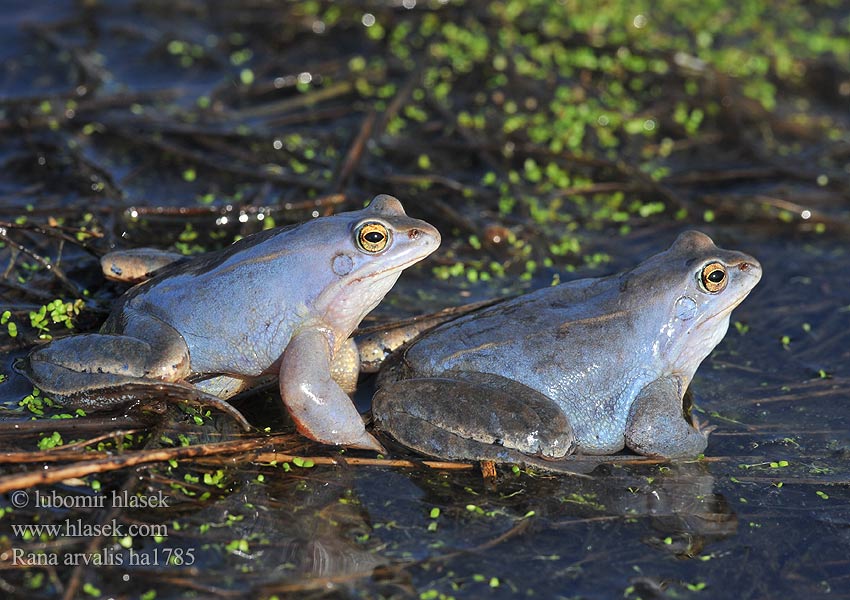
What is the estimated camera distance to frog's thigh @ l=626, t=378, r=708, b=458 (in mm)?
5449

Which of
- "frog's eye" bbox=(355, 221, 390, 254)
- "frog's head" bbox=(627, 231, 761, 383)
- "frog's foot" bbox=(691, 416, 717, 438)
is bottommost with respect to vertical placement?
"frog's foot" bbox=(691, 416, 717, 438)

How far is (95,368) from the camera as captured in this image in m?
5.09

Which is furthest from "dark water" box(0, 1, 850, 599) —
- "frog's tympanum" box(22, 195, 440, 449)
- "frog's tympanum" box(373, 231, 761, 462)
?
"frog's tympanum" box(22, 195, 440, 449)

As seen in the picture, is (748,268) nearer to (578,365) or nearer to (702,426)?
(702,426)

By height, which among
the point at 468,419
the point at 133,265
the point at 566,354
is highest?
the point at 133,265

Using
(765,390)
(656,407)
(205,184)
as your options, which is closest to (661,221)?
(765,390)

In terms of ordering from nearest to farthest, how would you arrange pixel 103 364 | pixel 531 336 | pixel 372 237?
pixel 103 364 < pixel 372 237 < pixel 531 336

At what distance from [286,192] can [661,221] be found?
10.2 ft

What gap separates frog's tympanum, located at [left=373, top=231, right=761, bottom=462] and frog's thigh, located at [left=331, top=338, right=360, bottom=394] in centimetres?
20

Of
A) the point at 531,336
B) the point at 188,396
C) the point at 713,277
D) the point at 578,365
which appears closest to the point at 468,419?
the point at 531,336

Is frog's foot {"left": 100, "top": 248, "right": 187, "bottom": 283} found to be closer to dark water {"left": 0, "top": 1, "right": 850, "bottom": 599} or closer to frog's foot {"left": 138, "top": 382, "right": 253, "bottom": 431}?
dark water {"left": 0, "top": 1, "right": 850, "bottom": 599}

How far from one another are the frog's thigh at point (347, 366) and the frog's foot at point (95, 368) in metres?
0.91

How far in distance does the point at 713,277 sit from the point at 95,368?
11.2ft

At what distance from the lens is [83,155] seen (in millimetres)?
8102
